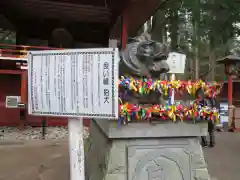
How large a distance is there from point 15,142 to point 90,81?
5.89 metres

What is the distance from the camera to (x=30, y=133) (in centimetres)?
845

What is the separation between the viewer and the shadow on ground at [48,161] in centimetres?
458

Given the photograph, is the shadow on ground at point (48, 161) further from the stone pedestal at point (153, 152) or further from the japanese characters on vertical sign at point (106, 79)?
the japanese characters on vertical sign at point (106, 79)

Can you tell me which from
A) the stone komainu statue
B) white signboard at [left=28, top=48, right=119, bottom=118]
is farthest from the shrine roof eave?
white signboard at [left=28, top=48, right=119, bottom=118]

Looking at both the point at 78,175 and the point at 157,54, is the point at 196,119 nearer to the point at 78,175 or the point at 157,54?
the point at 157,54

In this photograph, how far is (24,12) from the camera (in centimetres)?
777

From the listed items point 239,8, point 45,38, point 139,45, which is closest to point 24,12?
point 45,38

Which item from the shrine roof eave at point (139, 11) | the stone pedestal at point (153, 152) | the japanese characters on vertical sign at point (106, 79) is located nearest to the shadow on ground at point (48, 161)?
the stone pedestal at point (153, 152)

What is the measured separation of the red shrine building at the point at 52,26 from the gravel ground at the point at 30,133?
1.27 feet

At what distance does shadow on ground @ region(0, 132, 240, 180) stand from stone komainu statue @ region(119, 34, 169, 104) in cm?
227

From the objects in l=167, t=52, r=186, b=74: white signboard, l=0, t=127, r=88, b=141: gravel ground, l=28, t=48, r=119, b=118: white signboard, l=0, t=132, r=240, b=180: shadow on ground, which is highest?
l=167, t=52, r=186, b=74: white signboard

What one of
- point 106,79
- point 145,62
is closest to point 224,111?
point 145,62

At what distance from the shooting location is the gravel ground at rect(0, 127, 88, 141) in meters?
7.78

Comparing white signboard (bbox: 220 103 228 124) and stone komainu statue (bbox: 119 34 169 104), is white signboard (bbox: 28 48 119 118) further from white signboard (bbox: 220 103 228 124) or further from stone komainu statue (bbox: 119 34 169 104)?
white signboard (bbox: 220 103 228 124)
